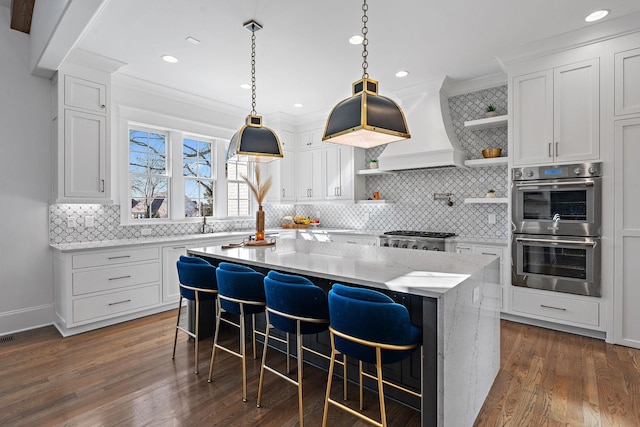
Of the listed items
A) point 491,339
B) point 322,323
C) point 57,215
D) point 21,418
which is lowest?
point 21,418

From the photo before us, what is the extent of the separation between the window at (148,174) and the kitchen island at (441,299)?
2.28 meters

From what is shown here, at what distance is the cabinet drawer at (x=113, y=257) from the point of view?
→ 11.6 ft

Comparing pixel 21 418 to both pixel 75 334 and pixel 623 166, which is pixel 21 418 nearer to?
pixel 75 334

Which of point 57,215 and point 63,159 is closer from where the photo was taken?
point 63,159

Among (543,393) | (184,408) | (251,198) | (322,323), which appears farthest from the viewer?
(251,198)

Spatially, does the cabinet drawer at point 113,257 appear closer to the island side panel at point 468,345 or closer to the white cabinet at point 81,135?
the white cabinet at point 81,135

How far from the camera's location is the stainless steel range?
4.29 metres

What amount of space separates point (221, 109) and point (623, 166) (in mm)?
5215

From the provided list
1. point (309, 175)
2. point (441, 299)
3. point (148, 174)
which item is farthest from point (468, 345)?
point (309, 175)

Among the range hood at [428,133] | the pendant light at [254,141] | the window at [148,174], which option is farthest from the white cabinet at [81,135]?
the range hood at [428,133]

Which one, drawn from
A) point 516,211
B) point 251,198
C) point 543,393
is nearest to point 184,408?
point 543,393

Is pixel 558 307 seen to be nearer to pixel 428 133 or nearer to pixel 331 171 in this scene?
pixel 428 133

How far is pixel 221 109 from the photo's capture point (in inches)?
213

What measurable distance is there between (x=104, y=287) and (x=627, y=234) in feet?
17.7
